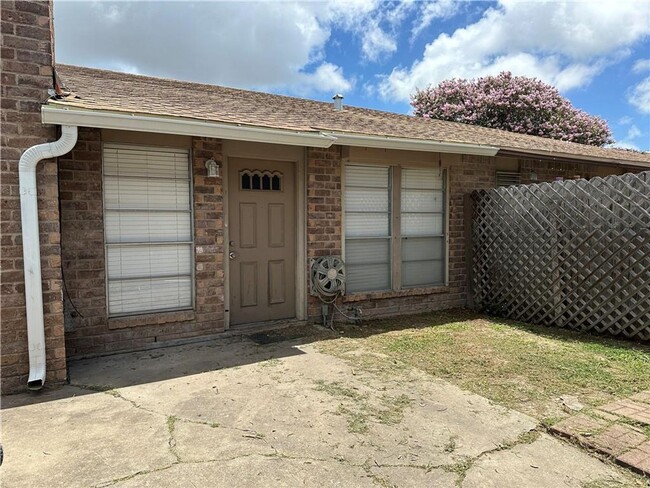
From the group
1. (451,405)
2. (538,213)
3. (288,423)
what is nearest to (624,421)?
(451,405)

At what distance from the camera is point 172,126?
4.27m

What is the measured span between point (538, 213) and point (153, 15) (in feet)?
24.9

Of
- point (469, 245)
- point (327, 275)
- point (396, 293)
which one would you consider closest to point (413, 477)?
point (327, 275)

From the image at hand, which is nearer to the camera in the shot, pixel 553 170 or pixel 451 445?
pixel 451 445

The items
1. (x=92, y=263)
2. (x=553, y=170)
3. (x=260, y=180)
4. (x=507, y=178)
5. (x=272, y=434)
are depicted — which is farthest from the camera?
(x=553, y=170)

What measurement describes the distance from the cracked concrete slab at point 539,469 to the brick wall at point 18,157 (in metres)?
3.57

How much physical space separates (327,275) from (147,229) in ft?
7.62

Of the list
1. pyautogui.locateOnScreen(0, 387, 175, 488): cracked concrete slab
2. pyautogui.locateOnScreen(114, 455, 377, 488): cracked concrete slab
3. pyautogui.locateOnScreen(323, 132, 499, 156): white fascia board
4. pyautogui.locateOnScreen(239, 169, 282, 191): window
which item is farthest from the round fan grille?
pyautogui.locateOnScreen(114, 455, 377, 488): cracked concrete slab

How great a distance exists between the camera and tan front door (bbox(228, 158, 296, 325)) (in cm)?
569

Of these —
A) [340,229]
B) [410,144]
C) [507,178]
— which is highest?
[410,144]

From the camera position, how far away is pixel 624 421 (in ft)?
10.4

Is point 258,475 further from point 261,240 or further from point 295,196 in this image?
point 295,196

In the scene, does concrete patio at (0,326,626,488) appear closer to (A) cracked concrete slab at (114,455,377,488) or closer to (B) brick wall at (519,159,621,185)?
(A) cracked concrete slab at (114,455,377,488)

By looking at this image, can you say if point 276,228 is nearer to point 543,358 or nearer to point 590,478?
point 543,358
